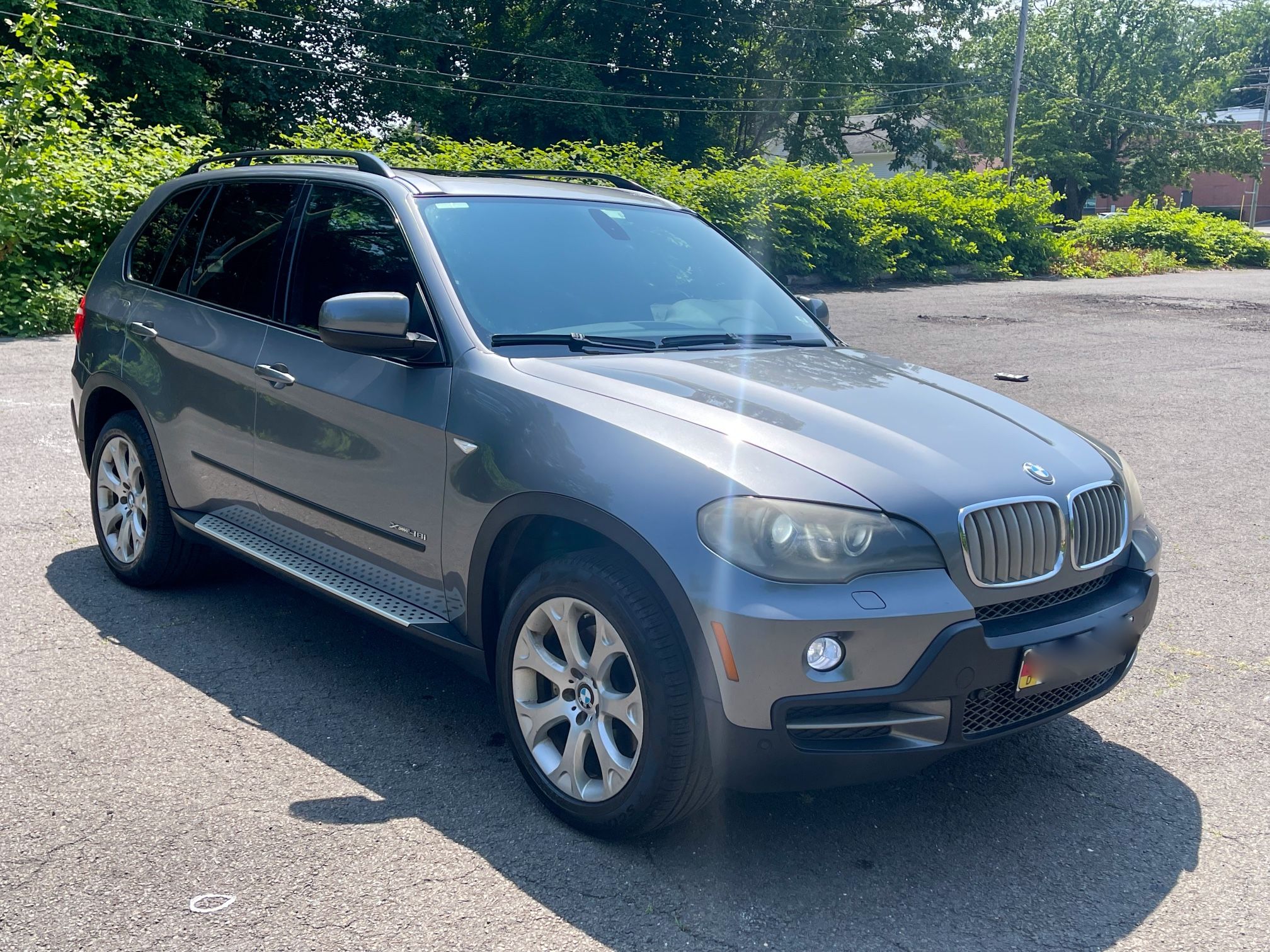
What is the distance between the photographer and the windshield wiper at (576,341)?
3857 millimetres

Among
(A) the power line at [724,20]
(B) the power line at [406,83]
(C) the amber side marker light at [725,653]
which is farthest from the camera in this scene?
(A) the power line at [724,20]

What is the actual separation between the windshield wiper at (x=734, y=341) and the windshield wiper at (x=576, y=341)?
0.10m

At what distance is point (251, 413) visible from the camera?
4480 mm

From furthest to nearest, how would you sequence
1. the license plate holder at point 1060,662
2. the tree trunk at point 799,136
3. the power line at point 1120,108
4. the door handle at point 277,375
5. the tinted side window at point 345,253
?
the power line at point 1120,108 < the tree trunk at point 799,136 < the door handle at point 277,375 < the tinted side window at point 345,253 < the license plate holder at point 1060,662

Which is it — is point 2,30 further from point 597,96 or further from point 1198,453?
point 1198,453

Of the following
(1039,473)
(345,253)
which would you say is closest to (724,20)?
(345,253)

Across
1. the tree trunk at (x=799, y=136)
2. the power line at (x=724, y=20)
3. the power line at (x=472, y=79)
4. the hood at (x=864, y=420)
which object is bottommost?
the hood at (x=864, y=420)

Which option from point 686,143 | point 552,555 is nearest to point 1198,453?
point 552,555

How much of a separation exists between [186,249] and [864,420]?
320 centimetres

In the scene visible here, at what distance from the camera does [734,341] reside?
14.4ft

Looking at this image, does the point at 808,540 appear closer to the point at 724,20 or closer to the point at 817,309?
the point at 817,309

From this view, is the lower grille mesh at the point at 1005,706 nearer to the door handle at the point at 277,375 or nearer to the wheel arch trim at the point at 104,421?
the door handle at the point at 277,375

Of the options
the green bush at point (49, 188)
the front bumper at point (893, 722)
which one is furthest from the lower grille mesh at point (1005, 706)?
the green bush at point (49, 188)

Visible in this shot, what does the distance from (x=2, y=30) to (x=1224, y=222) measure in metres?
37.8
